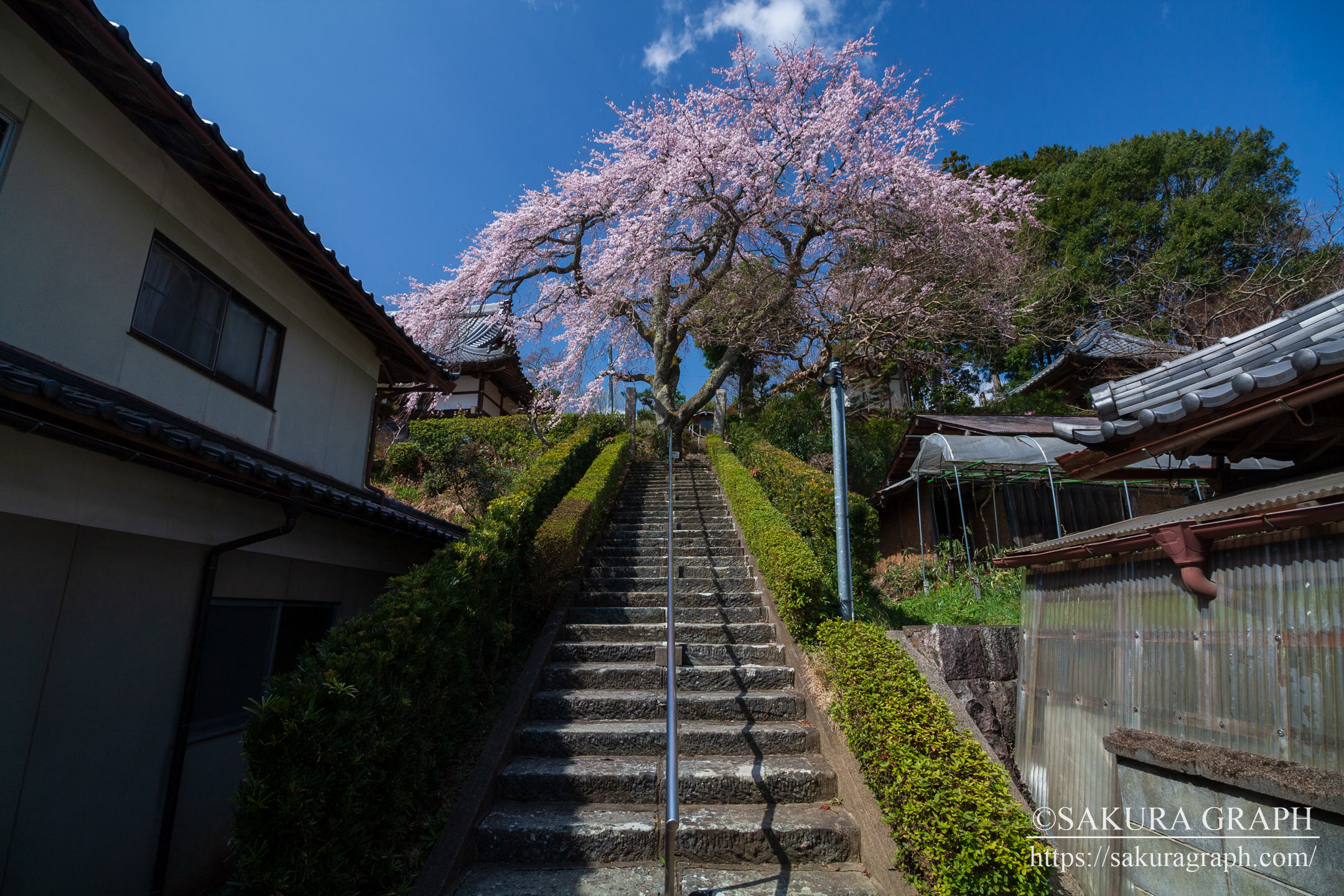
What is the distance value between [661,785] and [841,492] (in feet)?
10.3

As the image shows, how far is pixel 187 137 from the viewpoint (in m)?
4.68

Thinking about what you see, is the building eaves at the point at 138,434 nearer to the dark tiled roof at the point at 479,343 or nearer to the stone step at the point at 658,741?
the stone step at the point at 658,741

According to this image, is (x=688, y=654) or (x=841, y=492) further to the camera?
(x=688, y=654)

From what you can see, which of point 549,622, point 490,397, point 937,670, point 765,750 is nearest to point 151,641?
point 549,622

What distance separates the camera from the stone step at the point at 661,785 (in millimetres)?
A: 4512

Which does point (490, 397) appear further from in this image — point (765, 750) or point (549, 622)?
point (765, 750)

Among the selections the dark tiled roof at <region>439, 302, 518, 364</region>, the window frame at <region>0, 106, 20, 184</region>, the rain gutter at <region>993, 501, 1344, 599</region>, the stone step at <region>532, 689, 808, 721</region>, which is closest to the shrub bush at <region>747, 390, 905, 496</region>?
the dark tiled roof at <region>439, 302, 518, 364</region>

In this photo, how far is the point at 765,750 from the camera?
16.5ft

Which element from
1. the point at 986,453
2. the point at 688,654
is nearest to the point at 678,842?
the point at 688,654

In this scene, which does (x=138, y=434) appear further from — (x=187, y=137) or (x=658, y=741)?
(x=658, y=741)

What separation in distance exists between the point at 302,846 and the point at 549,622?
3.70 metres

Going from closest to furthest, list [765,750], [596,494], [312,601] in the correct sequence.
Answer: [765,750] < [312,601] < [596,494]

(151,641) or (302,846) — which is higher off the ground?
(151,641)

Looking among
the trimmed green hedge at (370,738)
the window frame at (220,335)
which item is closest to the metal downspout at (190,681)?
the trimmed green hedge at (370,738)
